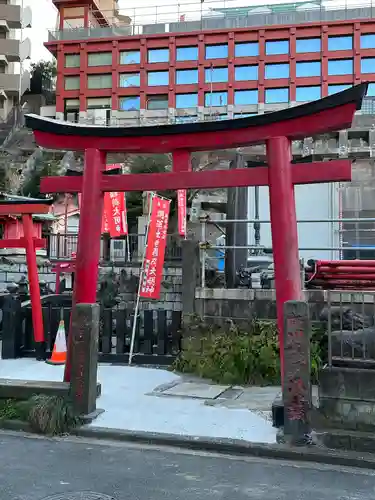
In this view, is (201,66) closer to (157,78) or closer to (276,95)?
(157,78)

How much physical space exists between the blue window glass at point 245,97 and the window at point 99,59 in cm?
1296

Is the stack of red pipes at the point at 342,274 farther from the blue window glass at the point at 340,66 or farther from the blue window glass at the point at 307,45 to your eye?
the blue window glass at the point at 307,45

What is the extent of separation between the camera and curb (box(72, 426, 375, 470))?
495 cm

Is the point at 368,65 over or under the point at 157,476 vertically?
over

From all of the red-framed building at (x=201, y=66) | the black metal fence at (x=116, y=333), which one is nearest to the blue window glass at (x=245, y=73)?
the red-framed building at (x=201, y=66)

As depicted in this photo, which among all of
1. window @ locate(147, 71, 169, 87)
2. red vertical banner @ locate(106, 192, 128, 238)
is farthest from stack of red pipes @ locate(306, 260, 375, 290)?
window @ locate(147, 71, 169, 87)

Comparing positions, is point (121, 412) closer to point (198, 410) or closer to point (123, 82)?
point (198, 410)

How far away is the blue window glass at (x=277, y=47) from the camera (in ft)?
151

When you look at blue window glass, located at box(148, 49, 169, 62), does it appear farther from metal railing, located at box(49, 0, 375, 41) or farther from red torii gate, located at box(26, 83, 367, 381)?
red torii gate, located at box(26, 83, 367, 381)

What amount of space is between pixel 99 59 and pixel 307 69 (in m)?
20.0

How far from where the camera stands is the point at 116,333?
10.0 m

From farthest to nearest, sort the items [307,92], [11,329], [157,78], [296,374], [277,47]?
[157,78] → [277,47] → [307,92] → [11,329] → [296,374]

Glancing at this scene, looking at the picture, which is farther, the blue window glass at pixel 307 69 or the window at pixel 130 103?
the window at pixel 130 103

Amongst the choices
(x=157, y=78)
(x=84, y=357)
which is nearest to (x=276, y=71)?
(x=157, y=78)
